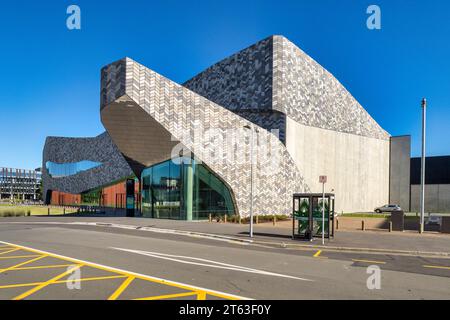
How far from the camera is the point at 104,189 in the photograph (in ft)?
215

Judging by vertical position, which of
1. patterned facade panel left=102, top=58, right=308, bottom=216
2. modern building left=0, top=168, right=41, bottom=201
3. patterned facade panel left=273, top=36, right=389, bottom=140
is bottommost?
modern building left=0, top=168, right=41, bottom=201

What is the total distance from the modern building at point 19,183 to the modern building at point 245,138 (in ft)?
346

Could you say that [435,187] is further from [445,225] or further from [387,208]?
[445,225]

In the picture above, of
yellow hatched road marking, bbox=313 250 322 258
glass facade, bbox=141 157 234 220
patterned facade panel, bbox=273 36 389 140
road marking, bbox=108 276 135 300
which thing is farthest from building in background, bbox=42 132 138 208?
road marking, bbox=108 276 135 300

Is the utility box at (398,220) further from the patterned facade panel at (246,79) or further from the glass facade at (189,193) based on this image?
the patterned facade panel at (246,79)

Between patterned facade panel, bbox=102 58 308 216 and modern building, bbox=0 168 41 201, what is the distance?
136 meters

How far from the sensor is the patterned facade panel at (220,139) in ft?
76.0

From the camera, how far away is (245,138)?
1189 inches

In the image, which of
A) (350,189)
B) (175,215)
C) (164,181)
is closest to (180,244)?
(175,215)

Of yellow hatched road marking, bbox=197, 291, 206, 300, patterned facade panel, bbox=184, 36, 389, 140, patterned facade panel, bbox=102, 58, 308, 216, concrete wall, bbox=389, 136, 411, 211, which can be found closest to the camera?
yellow hatched road marking, bbox=197, 291, 206, 300

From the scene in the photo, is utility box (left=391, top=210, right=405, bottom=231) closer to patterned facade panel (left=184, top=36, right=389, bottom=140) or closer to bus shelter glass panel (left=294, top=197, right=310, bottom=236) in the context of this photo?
bus shelter glass panel (left=294, top=197, right=310, bottom=236)

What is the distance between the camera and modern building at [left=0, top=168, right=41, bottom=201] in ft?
464

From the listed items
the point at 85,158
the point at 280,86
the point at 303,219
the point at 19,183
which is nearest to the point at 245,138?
the point at 280,86

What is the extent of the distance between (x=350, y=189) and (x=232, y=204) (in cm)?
2541
